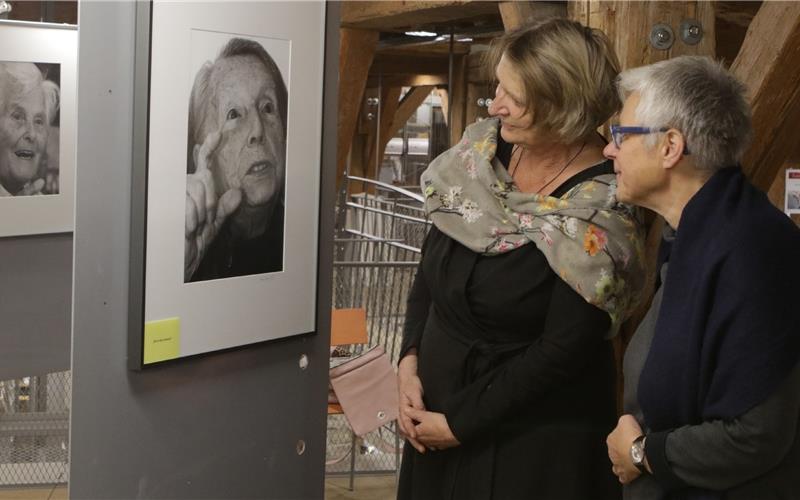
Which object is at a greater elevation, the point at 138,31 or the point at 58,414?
the point at 138,31

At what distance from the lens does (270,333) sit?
3.39 metres

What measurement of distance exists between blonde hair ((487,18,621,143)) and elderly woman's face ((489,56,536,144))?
0.02 metres

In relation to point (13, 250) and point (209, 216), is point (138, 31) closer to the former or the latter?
point (209, 216)

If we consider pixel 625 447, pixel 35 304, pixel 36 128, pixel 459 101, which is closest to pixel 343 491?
pixel 35 304

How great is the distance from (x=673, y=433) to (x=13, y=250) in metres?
3.93

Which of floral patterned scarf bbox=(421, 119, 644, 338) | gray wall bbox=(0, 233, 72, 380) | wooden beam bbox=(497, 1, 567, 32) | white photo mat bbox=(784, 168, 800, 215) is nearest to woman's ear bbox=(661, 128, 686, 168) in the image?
floral patterned scarf bbox=(421, 119, 644, 338)

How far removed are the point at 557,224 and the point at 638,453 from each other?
60 cm

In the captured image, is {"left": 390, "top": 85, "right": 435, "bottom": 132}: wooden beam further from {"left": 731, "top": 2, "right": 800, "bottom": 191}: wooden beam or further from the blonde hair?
the blonde hair

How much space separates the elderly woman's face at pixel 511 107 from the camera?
2.65 metres

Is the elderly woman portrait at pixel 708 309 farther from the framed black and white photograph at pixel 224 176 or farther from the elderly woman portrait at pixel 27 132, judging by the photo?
the elderly woman portrait at pixel 27 132

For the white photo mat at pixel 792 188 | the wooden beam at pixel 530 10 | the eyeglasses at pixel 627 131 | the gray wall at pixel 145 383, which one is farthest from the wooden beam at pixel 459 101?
the eyeglasses at pixel 627 131

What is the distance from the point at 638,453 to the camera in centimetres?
231

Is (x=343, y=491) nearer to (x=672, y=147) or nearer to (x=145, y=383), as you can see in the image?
(x=145, y=383)

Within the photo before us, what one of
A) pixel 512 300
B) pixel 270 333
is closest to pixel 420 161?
pixel 270 333
